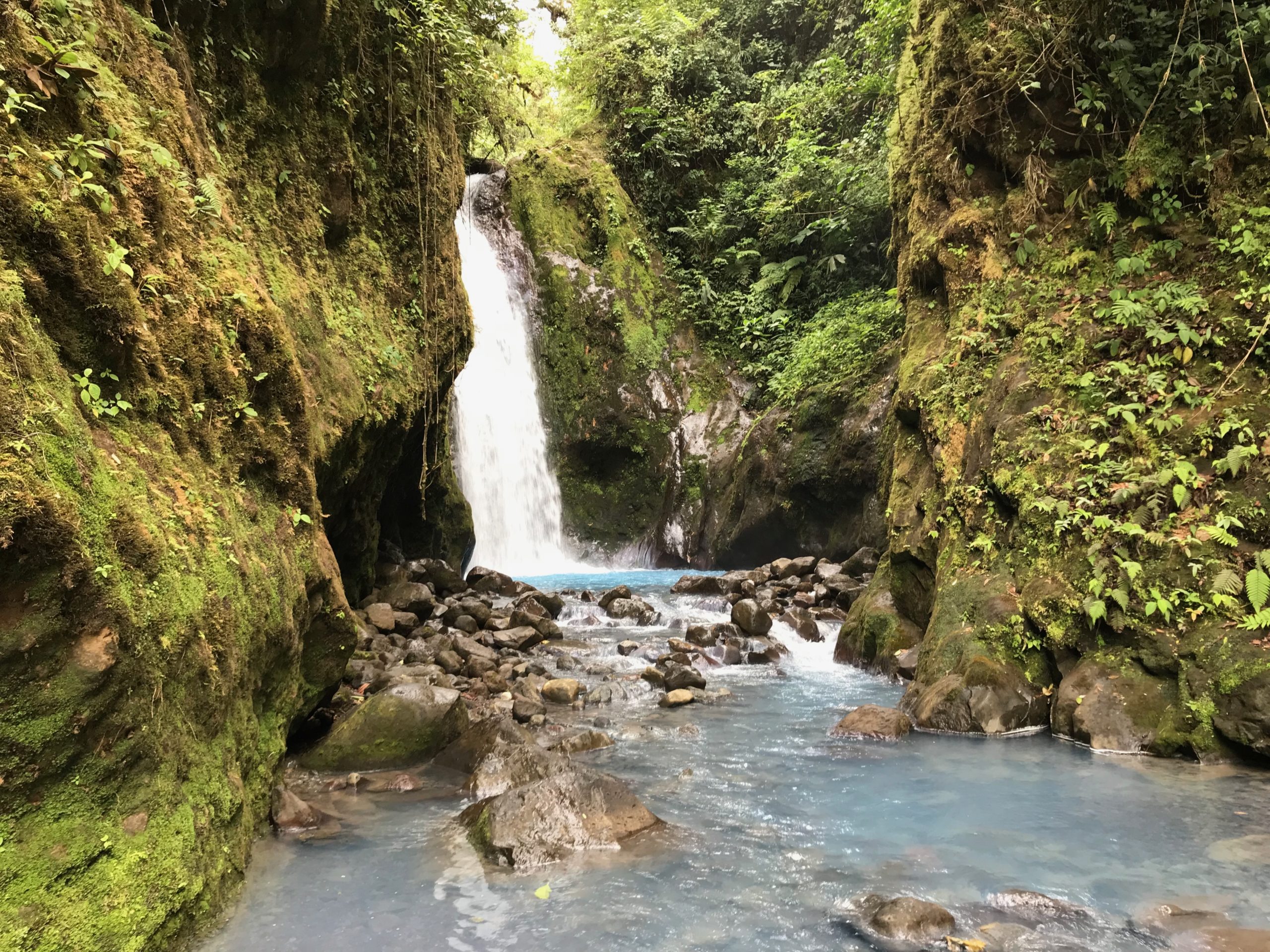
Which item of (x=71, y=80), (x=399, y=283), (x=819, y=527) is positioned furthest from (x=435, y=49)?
(x=819, y=527)

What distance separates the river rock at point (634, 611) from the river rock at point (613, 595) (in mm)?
39

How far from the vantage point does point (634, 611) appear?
445 inches

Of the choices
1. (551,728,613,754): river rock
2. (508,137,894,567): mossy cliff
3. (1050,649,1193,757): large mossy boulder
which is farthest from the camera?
(508,137,894,567): mossy cliff

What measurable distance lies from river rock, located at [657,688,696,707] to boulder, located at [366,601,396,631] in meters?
3.50

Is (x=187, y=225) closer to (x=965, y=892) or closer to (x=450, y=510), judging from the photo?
(x=965, y=892)

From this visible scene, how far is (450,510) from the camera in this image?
14047 millimetres

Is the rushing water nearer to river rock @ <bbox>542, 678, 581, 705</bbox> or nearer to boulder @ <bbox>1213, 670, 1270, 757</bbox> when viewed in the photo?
boulder @ <bbox>1213, 670, 1270, 757</bbox>

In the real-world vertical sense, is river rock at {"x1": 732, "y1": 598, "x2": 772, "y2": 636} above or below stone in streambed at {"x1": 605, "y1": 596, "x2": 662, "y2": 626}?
above

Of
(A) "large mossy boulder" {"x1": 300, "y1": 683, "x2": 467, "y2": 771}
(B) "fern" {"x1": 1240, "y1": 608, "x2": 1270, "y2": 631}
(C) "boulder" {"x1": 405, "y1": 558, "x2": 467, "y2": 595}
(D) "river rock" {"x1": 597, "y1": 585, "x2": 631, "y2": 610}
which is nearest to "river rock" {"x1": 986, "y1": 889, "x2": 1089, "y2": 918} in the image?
(B) "fern" {"x1": 1240, "y1": 608, "x2": 1270, "y2": 631}

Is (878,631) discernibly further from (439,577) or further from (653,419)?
(653,419)

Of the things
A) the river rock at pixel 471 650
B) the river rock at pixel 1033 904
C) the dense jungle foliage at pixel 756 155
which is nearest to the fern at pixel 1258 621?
the river rock at pixel 1033 904

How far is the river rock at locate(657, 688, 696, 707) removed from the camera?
24.3 ft

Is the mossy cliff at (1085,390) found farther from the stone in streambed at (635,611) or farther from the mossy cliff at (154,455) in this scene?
the mossy cliff at (154,455)

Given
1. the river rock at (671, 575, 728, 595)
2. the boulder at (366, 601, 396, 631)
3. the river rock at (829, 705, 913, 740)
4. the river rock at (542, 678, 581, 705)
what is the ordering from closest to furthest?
the river rock at (829, 705, 913, 740)
the river rock at (542, 678, 581, 705)
the boulder at (366, 601, 396, 631)
the river rock at (671, 575, 728, 595)
